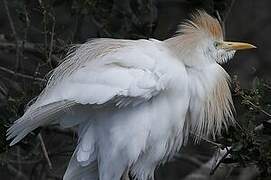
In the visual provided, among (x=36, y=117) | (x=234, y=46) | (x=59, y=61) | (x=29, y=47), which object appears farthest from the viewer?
(x=29, y=47)

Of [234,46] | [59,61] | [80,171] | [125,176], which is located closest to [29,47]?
[59,61]

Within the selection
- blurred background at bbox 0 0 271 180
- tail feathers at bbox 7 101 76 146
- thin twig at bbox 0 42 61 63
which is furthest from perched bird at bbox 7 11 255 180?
thin twig at bbox 0 42 61 63

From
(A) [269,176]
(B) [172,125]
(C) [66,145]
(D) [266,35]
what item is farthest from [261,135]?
(D) [266,35]

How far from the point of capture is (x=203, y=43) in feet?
8.75

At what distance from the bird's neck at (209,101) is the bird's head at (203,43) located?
0.03 meters

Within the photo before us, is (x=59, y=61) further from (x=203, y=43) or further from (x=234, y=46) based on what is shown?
(x=234, y=46)

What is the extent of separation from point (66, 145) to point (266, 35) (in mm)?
2823

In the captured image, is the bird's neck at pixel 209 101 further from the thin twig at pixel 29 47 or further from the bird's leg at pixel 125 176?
the thin twig at pixel 29 47

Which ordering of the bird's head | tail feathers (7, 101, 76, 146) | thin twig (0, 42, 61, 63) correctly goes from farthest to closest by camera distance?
thin twig (0, 42, 61, 63) → the bird's head → tail feathers (7, 101, 76, 146)

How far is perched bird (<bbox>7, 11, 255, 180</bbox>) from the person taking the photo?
2.44 meters

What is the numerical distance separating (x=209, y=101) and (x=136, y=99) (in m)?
0.34

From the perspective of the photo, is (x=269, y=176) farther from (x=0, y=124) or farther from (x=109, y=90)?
(x=0, y=124)

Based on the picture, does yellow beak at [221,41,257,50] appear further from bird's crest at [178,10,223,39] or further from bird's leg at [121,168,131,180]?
bird's leg at [121,168,131,180]

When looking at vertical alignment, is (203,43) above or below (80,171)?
above
